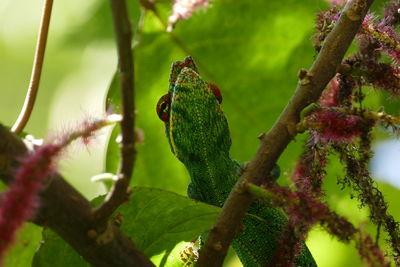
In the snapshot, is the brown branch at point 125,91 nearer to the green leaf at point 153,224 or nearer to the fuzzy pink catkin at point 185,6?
the green leaf at point 153,224

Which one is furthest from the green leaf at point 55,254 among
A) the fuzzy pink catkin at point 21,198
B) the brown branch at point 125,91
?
the fuzzy pink catkin at point 21,198

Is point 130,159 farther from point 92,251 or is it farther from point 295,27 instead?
point 295,27

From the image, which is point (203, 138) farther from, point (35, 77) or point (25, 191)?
point (25, 191)

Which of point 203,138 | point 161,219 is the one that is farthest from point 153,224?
point 203,138

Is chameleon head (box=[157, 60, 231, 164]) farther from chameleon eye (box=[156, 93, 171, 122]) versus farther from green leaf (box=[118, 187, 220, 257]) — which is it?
green leaf (box=[118, 187, 220, 257])

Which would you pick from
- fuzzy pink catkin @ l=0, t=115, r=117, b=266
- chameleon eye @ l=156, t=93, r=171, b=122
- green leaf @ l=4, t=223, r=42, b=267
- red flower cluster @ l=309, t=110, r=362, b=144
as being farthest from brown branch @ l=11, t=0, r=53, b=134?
red flower cluster @ l=309, t=110, r=362, b=144

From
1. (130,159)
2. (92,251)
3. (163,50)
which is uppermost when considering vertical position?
(163,50)

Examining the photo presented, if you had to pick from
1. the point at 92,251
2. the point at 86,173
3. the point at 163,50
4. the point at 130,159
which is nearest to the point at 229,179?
the point at 163,50
